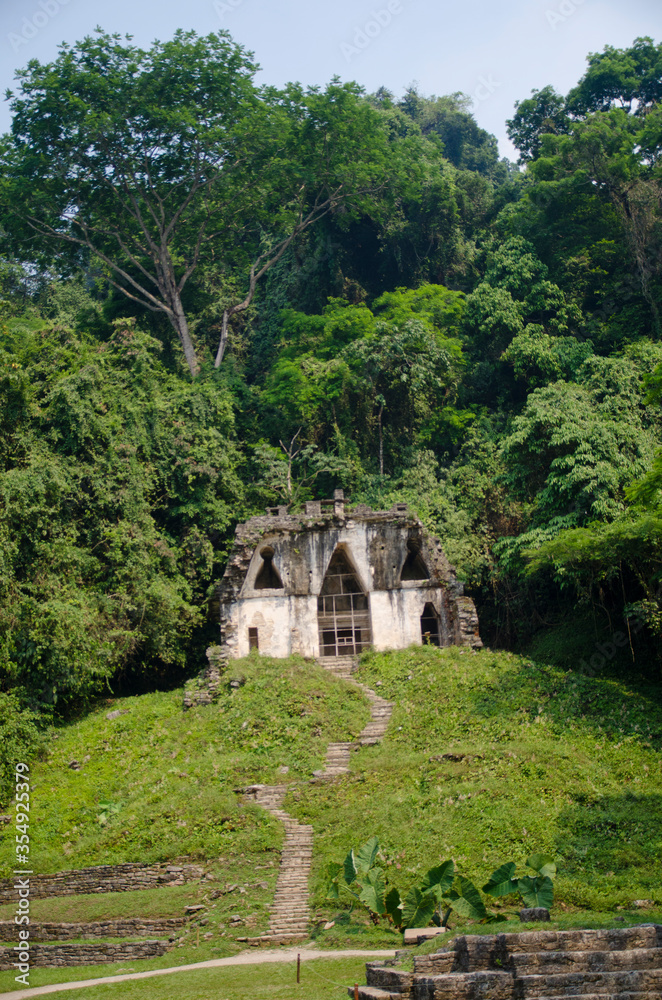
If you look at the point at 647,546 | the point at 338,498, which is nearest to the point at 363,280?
the point at 338,498

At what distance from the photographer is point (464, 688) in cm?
2308

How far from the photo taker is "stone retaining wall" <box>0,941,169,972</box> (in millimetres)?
14234

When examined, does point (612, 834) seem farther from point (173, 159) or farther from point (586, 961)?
point (173, 159)

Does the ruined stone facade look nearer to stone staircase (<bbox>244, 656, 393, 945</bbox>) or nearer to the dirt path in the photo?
stone staircase (<bbox>244, 656, 393, 945</bbox>)

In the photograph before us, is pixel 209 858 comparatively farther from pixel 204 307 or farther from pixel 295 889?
pixel 204 307

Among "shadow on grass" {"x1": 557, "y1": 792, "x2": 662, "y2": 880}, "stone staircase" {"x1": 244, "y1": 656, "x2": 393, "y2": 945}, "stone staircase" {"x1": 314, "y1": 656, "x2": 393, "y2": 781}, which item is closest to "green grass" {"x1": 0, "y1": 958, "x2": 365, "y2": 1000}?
"stone staircase" {"x1": 244, "y1": 656, "x2": 393, "y2": 945}

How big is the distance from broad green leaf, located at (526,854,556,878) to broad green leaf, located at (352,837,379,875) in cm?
250

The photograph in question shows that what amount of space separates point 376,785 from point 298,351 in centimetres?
2201

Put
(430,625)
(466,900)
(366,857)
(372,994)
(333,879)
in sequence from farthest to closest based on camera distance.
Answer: (430,625), (333,879), (366,857), (466,900), (372,994)

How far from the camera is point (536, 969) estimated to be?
9.70m

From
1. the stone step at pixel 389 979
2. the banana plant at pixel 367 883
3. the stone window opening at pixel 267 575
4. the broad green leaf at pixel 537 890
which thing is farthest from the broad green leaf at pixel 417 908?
the stone window opening at pixel 267 575

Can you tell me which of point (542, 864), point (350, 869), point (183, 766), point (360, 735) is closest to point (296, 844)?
point (350, 869)

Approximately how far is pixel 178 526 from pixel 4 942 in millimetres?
17597

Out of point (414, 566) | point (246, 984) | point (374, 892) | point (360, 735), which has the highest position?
point (414, 566)
